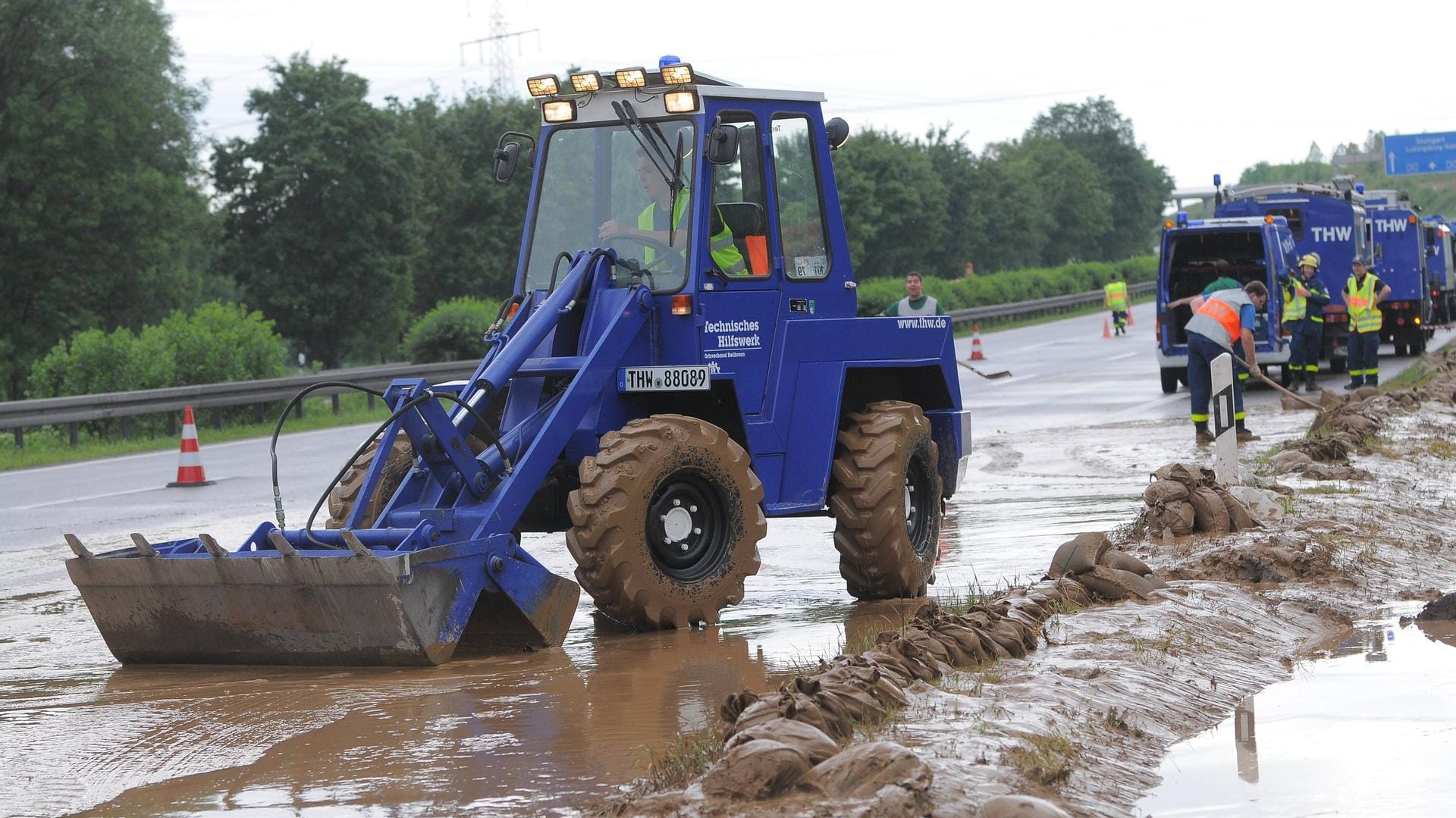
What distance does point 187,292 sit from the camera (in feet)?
169

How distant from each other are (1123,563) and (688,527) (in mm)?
2204

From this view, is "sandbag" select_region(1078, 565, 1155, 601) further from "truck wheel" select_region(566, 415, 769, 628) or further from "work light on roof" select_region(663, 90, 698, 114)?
"work light on roof" select_region(663, 90, 698, 114)

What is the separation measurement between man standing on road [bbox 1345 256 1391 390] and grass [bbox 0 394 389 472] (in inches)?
546

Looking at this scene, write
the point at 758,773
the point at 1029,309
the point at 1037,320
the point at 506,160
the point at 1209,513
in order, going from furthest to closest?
the point at 1037,320
the point at 1029,309
the point at 1209,513
the point at 506,160
the point at 758,773

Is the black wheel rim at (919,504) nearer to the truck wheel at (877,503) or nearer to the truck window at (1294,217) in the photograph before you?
the truck wheel at (877,503)

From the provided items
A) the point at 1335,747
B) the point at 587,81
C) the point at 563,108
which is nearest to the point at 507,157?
the point at 563,108

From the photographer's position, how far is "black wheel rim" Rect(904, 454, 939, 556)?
10.1m

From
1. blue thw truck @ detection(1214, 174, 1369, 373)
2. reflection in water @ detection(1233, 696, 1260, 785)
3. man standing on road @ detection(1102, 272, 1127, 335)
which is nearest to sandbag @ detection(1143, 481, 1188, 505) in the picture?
reflection in water @ detection(1233, 696, 1260, 785)

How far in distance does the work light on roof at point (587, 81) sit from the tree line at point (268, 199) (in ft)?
115

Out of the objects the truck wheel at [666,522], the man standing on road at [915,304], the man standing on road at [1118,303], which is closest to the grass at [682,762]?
the truck wheel at [666,522]

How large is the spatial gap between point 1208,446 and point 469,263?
5105 centimetres

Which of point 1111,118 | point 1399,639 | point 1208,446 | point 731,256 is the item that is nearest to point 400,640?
point 731,256

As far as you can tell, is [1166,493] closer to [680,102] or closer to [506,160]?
[680,102]

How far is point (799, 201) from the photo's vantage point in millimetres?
9820
